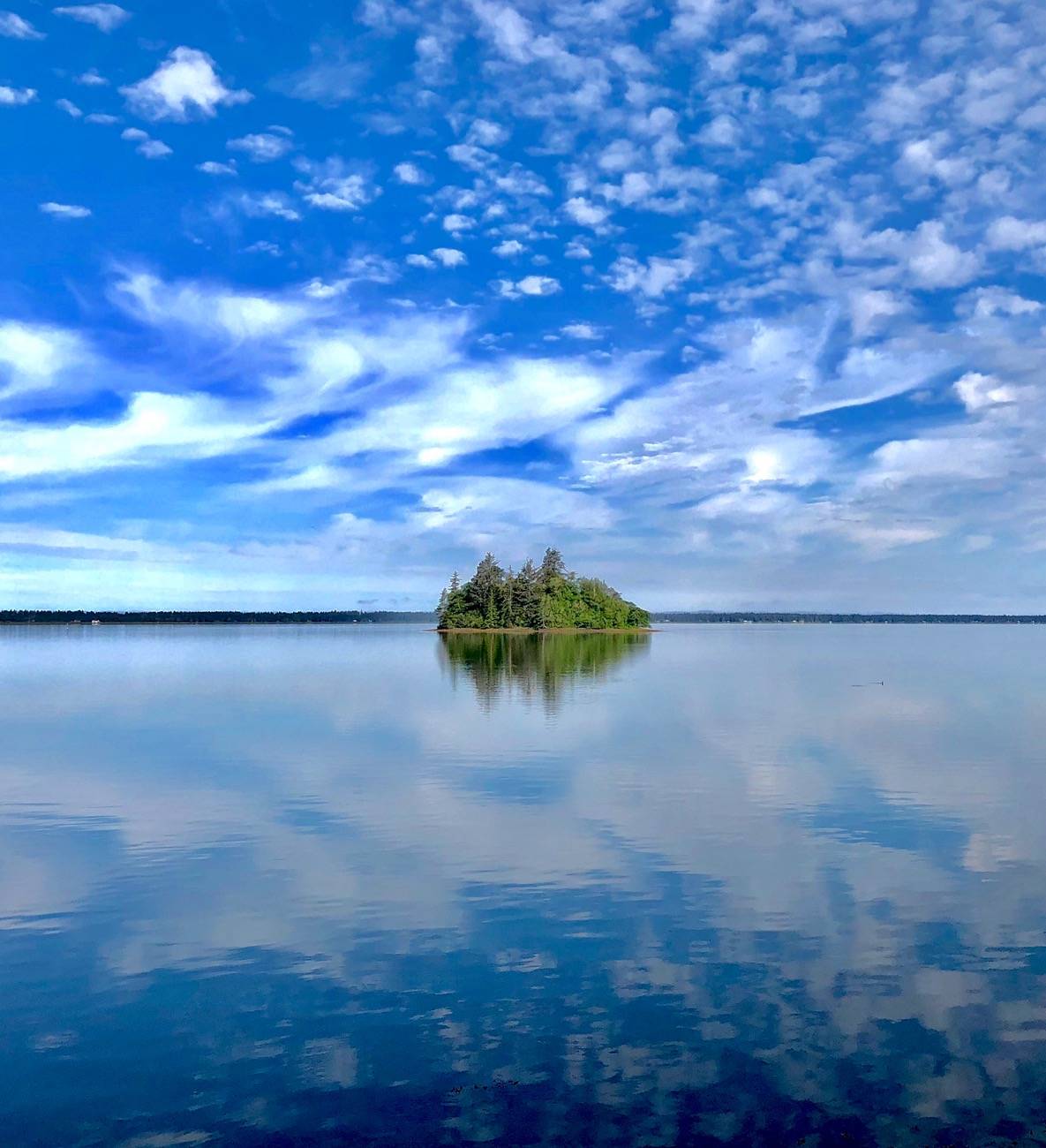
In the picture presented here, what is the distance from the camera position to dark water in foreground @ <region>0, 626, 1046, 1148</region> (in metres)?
10.1

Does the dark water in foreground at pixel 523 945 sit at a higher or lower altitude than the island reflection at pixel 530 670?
lower

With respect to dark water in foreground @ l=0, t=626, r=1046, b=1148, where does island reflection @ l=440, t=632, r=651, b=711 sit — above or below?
above

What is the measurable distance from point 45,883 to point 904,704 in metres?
46.6

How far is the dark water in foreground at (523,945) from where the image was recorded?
397 inches

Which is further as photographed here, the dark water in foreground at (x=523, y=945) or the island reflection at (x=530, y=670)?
the island reflection at (x=530, y=670)

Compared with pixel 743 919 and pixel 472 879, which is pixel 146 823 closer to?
pixel 472 879

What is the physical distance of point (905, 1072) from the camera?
1066cm

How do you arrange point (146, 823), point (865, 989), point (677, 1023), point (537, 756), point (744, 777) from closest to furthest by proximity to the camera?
point (677, 1023) → point (865, 989) → point (146, 823) → point (744, 777) → point (537, 756)

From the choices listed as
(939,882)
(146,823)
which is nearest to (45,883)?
(146,823)

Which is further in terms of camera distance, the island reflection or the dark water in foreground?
the island reflection

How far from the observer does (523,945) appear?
1491cm

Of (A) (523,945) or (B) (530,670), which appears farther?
(B) (530,670)

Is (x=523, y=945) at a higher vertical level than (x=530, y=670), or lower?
lower

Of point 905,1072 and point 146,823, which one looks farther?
point 146,823
